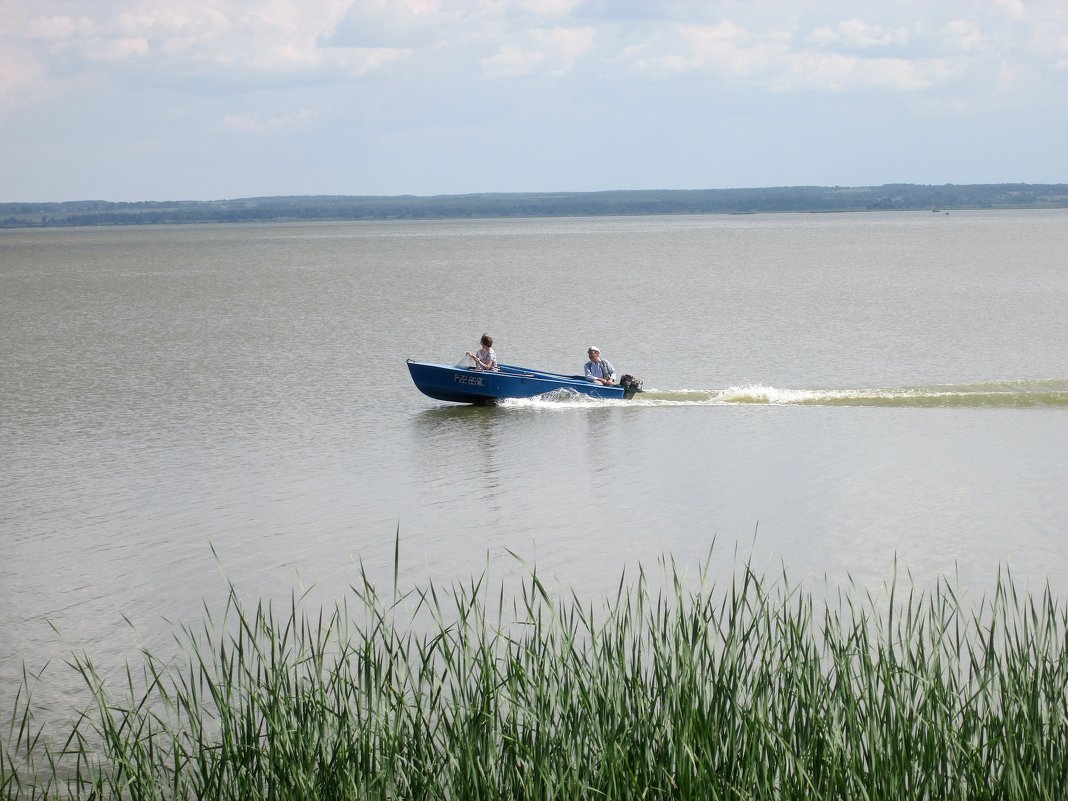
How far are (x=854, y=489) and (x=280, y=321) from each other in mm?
29900

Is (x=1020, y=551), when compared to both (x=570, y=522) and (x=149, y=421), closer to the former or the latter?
(x=570, y=522)

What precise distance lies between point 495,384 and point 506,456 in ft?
14.8

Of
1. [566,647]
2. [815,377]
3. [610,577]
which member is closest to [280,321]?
[815,377]

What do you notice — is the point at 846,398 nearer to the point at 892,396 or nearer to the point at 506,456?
the point at 892,396

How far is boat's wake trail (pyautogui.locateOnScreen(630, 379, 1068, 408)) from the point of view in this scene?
22516 mm

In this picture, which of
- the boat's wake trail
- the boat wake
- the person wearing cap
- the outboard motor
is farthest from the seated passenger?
the boat's wake trail

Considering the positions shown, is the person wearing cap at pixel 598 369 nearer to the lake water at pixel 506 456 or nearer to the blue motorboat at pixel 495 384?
the blue motorboat at pixel 495 384

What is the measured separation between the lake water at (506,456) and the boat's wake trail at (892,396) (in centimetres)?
9

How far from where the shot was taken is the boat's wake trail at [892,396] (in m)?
22.5

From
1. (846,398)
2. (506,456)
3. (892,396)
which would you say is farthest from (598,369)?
(506,456)

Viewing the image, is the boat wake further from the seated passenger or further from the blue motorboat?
the seated passenger

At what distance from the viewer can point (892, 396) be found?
22.9m

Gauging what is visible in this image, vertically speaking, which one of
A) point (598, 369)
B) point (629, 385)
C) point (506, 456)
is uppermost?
point (598, 369)

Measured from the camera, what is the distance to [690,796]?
17.3 feet
